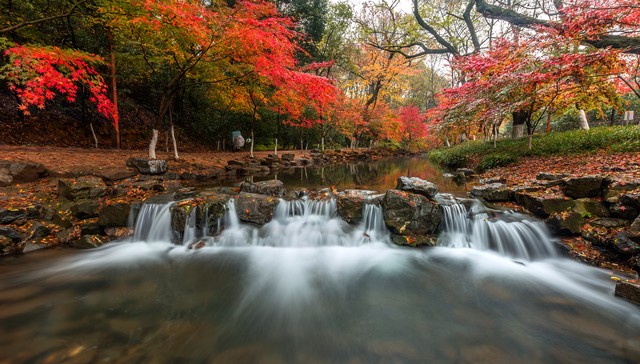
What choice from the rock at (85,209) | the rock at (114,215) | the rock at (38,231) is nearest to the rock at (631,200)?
the rock at (114,215)

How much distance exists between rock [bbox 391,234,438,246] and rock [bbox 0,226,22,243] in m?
7.45

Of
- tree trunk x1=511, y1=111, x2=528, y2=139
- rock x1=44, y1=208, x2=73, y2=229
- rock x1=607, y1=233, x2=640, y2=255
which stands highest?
tree trunk x1=511, y1=111, x2=528, y2=139

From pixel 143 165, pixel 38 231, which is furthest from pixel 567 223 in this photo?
pixel 143 165

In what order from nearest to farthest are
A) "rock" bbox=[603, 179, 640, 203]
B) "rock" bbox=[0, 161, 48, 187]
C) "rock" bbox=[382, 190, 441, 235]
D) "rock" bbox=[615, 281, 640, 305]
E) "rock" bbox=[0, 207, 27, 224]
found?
"rock" bbox=[615, 281, 640, 305] → "rock" bbox=[603, 179, 640, 203] → "rock" bbox=[0, 207, 27, 224] → "rock" bbox=[382, 190, 441, 235] → "rock" bbox=[0, 161, 48, 187]

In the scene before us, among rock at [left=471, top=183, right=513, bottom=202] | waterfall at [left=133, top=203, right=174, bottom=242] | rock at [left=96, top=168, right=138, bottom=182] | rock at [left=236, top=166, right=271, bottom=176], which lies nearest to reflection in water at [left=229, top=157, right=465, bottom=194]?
rock at [left=236, top=166, right=271, bottom=176]

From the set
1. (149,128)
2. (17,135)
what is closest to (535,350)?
(17,135)

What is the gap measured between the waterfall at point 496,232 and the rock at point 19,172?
1026 centimetres

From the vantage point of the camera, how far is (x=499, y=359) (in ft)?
8.29

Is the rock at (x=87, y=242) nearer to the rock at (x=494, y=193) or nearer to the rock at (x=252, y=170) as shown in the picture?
the rock at (x=252, y=170)

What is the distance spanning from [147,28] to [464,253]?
10597 mm

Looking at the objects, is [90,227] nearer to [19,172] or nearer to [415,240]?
[19,172]

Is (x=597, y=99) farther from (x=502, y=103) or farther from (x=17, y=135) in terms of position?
(x=17, y=135)

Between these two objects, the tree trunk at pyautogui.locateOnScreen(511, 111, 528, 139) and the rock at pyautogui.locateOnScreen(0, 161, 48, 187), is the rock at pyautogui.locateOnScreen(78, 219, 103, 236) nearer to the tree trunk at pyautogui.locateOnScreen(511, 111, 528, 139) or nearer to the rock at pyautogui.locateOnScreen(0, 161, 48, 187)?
the rock at pyautogui.locateOnScreen(0, 161, 48, 187)

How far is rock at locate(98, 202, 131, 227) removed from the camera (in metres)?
5.65
